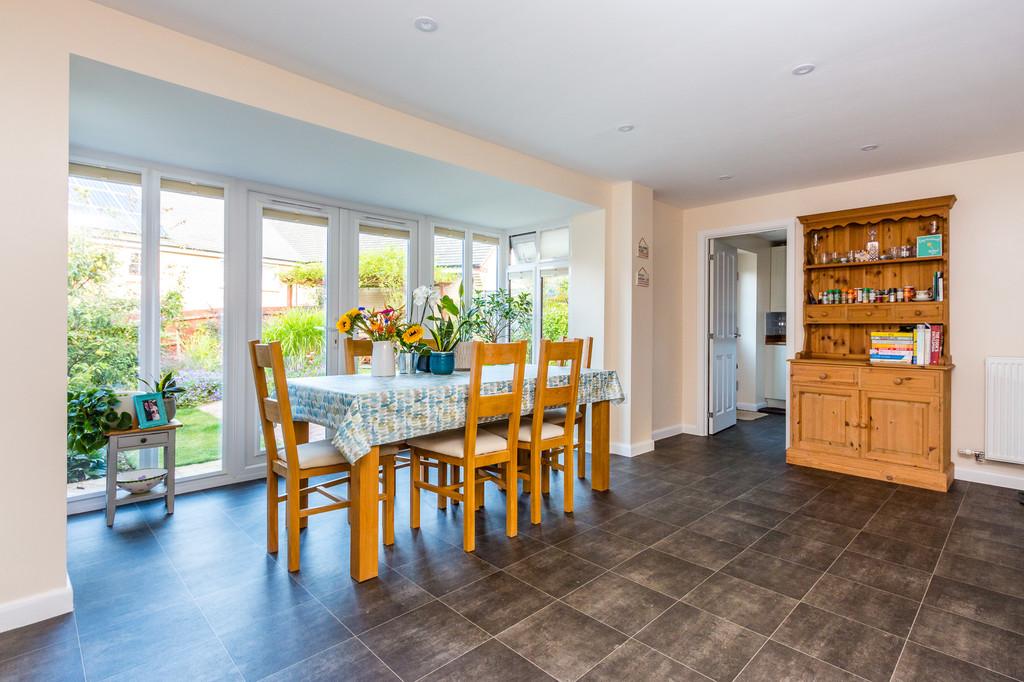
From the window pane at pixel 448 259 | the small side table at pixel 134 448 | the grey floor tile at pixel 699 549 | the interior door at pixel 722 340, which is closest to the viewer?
the grey floor tile at pixel 699 549

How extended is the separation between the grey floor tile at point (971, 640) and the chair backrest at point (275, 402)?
106 inches

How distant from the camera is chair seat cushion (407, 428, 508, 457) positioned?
2.80 meters

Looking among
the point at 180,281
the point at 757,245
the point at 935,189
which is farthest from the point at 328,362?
the point at 757,245

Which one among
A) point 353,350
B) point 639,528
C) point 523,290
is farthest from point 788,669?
point 523,290

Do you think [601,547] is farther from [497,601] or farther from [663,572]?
[497,601]

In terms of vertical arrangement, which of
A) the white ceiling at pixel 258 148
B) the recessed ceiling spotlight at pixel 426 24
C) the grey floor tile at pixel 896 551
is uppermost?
the recessed ceiling spotlight at pixel 426 24

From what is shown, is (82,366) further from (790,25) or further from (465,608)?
(790,25)

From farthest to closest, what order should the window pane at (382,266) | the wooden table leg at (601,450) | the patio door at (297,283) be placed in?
the window pane at (382,266), the patio door at (297,283), the wooden table leg at (601,450)

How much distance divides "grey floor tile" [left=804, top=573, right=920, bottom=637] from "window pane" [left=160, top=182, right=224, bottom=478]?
395cm

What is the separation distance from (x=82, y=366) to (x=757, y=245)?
24.6ft

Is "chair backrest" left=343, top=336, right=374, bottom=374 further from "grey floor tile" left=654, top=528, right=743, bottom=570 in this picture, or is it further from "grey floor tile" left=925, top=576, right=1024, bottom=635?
"grey floor tile" left=925, top=576, right=1024, bottom=635

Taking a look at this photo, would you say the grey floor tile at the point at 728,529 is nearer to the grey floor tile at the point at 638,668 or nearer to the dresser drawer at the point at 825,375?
the grey floor tile at the point at 638,668

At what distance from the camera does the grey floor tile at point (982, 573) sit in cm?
233

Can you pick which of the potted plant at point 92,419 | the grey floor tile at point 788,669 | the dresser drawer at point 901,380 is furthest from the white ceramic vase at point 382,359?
the dresser drawer at point 901,380
